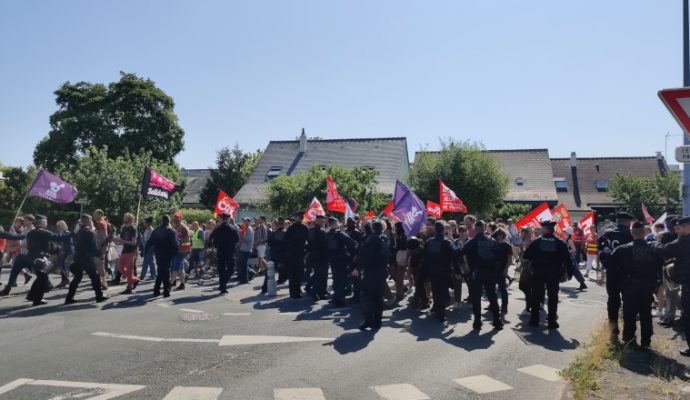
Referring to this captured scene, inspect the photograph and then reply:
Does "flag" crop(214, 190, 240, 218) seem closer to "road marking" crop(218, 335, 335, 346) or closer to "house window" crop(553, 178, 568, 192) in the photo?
"road marking" crop(218, 335, 335, 346)

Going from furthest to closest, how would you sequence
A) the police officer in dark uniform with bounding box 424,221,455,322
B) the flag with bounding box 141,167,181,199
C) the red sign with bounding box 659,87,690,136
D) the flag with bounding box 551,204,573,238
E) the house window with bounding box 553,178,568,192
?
the house window with bounding box 553,178,568,192
the flag with bounding box 551,204,573,238
the flag with bounding box 141,167,181,199
the police officer in dark uniform with bounding box 424,221,455,322
the red sign with bounding box 659,87,690,136

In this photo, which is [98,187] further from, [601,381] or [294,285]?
[601,381]

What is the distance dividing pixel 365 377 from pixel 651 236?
26.9ft

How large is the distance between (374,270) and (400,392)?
3.53 metres

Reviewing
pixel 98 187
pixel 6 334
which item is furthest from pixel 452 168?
pixel 6 334

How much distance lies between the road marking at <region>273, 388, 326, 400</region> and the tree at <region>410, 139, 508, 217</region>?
3123 centimetres

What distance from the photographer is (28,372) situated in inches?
237

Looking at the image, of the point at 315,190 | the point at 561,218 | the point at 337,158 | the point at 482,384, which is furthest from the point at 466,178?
the point at 482,384

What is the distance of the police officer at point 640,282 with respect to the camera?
287 inches

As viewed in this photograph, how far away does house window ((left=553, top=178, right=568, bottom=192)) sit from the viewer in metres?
49.2

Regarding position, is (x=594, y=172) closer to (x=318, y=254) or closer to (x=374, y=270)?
(x=318, y=254)

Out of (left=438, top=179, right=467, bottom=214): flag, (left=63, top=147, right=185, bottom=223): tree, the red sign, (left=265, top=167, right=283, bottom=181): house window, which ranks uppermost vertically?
(left=265, top=167, right=283, bottom=181): house window

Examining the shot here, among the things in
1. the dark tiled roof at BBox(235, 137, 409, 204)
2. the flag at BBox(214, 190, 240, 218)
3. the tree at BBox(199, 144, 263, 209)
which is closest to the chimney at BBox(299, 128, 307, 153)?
the dark tiled roof at BBox(235, 137, 409, 204)

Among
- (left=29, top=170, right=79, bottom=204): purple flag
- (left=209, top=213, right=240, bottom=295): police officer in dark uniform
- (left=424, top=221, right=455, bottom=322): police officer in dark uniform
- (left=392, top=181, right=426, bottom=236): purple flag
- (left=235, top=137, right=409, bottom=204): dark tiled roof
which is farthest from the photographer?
(left=235, top=137, right=409, bottom=204): dark tiled roof
